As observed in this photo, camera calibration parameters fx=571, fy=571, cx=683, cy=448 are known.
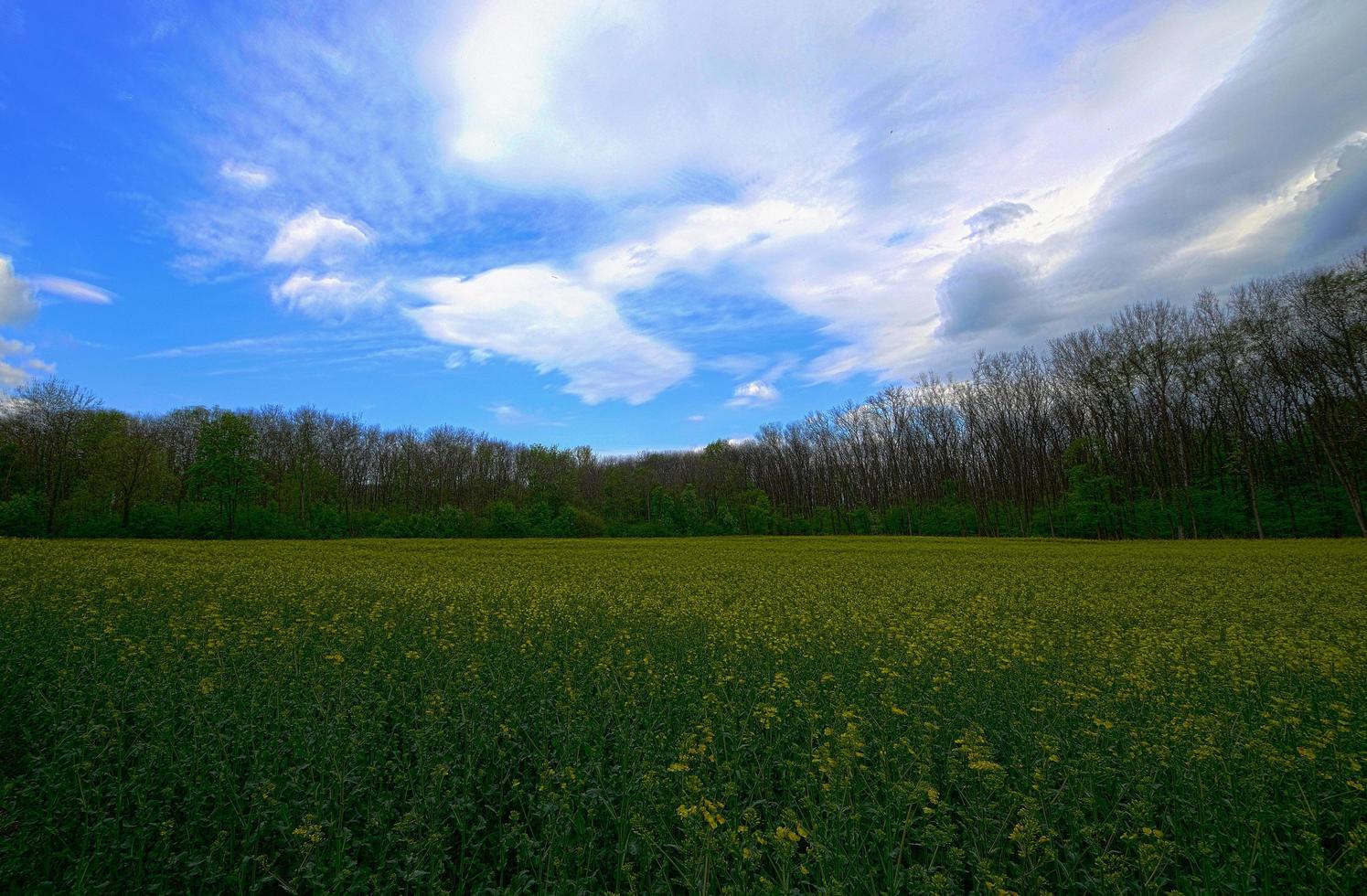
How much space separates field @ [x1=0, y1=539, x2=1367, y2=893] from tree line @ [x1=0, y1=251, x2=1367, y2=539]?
40753 millimetres

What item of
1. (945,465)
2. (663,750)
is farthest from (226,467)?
(945,465)

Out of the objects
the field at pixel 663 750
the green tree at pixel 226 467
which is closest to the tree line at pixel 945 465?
the green tree at pixel 226 467

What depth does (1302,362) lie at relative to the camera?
42.2m

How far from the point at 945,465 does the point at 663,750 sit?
230 feet

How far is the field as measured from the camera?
135 inches

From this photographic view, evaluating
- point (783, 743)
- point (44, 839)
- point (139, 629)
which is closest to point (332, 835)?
point (44, 839)

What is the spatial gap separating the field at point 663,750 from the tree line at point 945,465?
40753mm

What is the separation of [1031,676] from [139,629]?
474 inches

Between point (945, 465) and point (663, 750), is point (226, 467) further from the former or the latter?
point (945, 465)

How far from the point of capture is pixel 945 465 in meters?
67.6

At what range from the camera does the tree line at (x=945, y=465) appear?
40531 mm

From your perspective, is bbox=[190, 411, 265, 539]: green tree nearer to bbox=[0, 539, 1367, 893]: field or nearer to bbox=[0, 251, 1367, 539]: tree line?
bbox=[0, 251, 1367, 539]: tree line

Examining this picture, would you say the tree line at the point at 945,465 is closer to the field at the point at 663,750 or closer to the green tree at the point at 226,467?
the green tree at the point at 226,467

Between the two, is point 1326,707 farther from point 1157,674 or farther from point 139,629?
point 139,629
